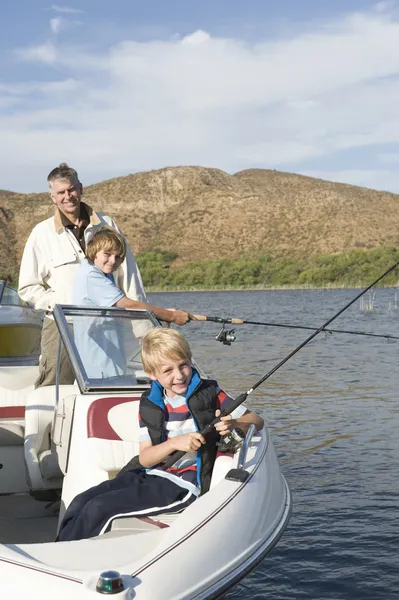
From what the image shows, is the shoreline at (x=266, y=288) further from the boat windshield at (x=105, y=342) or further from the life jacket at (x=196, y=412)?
the life jacket at (x=196, y=412)

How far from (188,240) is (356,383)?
84.6m

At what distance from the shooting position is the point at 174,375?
148 inches

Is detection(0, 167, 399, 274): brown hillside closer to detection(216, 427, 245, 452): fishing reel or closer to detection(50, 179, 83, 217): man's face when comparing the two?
detection(50, 179, 83, 217): man's face

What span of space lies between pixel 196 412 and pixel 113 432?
77 centimetres

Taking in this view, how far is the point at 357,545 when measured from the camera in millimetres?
6027

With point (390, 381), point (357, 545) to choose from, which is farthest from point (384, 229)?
point (357, 545)

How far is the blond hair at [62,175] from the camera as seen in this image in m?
5.43

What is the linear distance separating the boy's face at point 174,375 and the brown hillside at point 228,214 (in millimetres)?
86807

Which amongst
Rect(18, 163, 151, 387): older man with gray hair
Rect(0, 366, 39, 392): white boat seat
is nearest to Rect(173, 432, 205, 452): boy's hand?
Rect(18, 163, 151, 387): older man with gray hair

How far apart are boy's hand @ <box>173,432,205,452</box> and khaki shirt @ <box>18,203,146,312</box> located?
208cm

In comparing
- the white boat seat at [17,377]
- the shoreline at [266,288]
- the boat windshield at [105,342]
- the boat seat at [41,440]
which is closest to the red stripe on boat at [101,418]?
the boat windshield at [105,342]

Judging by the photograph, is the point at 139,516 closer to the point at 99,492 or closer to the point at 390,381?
the point at 99,492

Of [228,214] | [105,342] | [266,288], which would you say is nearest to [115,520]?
[105,342]

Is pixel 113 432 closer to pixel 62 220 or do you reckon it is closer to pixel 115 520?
pixel 115 520
